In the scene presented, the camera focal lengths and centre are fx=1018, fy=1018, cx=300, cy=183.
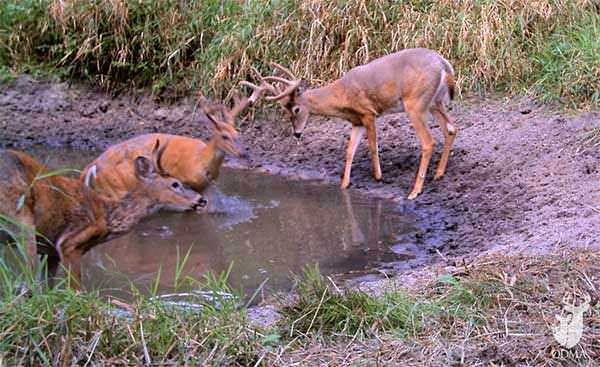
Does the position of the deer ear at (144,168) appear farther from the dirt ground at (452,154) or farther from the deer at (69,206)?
the dirt ground at (452,154)

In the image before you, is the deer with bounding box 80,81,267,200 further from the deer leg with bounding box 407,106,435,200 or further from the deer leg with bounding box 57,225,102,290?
the deer leg with bounding box 57,225,102,290

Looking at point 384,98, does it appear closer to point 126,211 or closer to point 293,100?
point 293,100

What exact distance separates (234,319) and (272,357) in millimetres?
274

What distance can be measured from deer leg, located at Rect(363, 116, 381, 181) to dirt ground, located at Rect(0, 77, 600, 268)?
0.12m

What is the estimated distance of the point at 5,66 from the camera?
43.4 ft

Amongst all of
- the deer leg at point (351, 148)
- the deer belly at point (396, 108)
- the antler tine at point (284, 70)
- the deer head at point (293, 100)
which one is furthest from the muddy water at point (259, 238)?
the antler tine at point (284, 70)

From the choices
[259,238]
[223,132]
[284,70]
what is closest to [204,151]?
[223,132]

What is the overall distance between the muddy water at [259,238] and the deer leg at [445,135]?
2.69 feet

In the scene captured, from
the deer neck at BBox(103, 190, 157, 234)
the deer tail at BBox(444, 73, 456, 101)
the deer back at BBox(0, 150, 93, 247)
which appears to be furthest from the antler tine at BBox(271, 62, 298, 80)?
the deer back at BBox(0, 150, 93, 247)

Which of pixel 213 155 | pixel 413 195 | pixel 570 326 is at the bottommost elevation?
pixel 413 195

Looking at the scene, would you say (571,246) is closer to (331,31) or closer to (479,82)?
(479,82)

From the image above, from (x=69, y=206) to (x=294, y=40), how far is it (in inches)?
237

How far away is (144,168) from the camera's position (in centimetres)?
710

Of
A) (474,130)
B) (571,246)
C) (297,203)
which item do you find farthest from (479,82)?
(571,246)
